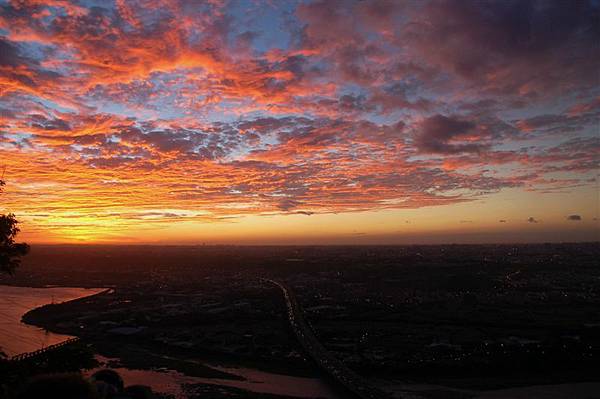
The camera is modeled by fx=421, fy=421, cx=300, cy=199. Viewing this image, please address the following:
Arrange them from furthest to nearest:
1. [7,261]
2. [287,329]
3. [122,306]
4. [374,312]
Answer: [122,306] < [374,312] < [287,329] < [7,261]

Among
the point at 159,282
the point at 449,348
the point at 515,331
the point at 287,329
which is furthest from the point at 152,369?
the point at 159,282

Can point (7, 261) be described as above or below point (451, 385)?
above

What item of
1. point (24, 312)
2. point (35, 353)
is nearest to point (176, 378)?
point (35, 353)

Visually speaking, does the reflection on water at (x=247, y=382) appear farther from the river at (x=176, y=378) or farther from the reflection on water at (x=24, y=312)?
the reflection on water at (x=24, y=312)

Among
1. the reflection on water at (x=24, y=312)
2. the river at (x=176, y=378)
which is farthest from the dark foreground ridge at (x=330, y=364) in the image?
the reflection on water at (x=24, y=312)

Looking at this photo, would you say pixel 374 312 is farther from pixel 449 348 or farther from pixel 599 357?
pixel 599 357

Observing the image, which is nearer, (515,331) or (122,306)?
(515,331)

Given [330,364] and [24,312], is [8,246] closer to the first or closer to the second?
[330,364]
